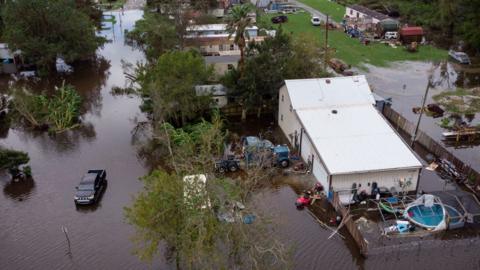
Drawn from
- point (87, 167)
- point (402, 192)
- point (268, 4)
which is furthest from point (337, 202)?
point (268, 4)

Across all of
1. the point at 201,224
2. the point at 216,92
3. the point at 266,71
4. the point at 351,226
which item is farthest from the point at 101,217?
the point at 266,71

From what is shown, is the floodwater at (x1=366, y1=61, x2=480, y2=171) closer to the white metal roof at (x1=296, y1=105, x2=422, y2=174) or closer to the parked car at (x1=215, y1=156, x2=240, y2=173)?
the white metal roof at (x1=296, y1=105, x2=422, y2=174)

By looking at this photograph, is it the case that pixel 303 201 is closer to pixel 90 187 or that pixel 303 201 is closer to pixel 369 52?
pixel 90 187

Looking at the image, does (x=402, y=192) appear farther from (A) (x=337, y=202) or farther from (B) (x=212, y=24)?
(B) (x=212, y=24)

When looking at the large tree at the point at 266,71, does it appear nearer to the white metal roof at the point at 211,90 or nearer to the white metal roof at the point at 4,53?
the white metal roof at the point at 211,90

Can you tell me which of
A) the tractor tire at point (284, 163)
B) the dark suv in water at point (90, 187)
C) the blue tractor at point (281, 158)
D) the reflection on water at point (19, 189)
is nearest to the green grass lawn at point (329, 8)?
the blue tractor at point (281, 158)

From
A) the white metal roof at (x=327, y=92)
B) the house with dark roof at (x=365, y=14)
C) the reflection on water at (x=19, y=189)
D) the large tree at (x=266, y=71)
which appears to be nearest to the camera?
the reflection on water at (x=19, y=189)
